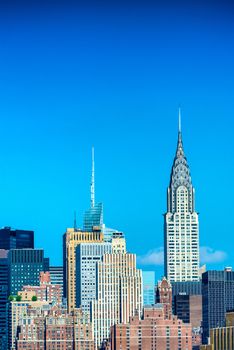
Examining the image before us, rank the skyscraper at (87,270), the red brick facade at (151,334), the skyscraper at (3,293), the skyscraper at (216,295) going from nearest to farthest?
the red brick facade at (151,334) < the skyscraper at (216,295) < the skyscraper at (3,293) < the skyscraper at (87,270)

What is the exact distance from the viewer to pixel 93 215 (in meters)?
45.2

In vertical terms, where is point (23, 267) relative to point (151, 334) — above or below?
above

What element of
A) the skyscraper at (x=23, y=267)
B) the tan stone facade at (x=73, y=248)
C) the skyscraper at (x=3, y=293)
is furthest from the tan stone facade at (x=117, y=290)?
the skyscraper at (x=23, y=267)

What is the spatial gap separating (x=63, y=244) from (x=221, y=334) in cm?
1240

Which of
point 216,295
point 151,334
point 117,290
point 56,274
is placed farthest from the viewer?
point 56,274

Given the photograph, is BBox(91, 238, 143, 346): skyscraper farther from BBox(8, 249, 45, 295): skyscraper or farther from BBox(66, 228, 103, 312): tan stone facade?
BBox(8, 249, 45, 295): skyscraper

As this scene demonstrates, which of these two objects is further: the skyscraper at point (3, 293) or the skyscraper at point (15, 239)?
the skyscraper at point (15, 239)

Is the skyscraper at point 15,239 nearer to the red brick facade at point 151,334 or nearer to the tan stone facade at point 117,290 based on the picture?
the tan stone facade at point 117,290

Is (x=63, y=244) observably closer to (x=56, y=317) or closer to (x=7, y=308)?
(x=7, y=308)

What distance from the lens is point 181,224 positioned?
46.3 m

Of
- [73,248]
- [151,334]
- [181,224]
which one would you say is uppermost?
[181,224]

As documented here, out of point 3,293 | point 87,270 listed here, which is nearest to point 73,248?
point 87,270

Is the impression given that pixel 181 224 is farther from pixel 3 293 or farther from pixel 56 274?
pixel 3 293

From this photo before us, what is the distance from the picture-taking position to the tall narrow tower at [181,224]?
149ft
